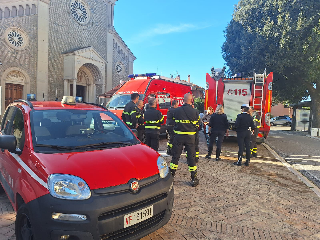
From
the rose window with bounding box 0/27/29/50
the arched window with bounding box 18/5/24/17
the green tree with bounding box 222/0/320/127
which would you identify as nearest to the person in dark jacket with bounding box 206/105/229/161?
the green tree with bounding box 222/0/320/127

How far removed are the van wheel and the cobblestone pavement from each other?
669 mm

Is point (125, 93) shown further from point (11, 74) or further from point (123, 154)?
point (11, 74)

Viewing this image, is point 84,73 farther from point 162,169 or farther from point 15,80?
point 162,169

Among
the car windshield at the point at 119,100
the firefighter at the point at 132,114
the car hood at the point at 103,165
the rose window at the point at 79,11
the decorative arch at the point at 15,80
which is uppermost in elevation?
the rose window at the point at 79,11

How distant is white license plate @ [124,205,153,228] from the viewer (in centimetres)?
243

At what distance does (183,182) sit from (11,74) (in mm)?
16337

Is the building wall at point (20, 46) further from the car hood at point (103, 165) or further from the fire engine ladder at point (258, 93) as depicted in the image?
the car hood at point (103, 165)

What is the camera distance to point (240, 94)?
10.4 m

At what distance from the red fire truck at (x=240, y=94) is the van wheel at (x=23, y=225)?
8.67m

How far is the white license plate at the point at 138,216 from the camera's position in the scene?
2.43m

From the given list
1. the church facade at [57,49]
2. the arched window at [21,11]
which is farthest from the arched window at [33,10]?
the arched window at [21,11]

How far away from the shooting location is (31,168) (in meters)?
2.58

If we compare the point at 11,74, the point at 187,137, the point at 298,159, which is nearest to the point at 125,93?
the point at 187,137

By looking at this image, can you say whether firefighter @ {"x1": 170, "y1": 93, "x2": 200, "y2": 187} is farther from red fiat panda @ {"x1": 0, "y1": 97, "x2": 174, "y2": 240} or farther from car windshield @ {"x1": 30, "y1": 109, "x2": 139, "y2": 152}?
red fiat panda @ {"x1": 0, "y1": 97, "x2": 174, "y2": 240}
